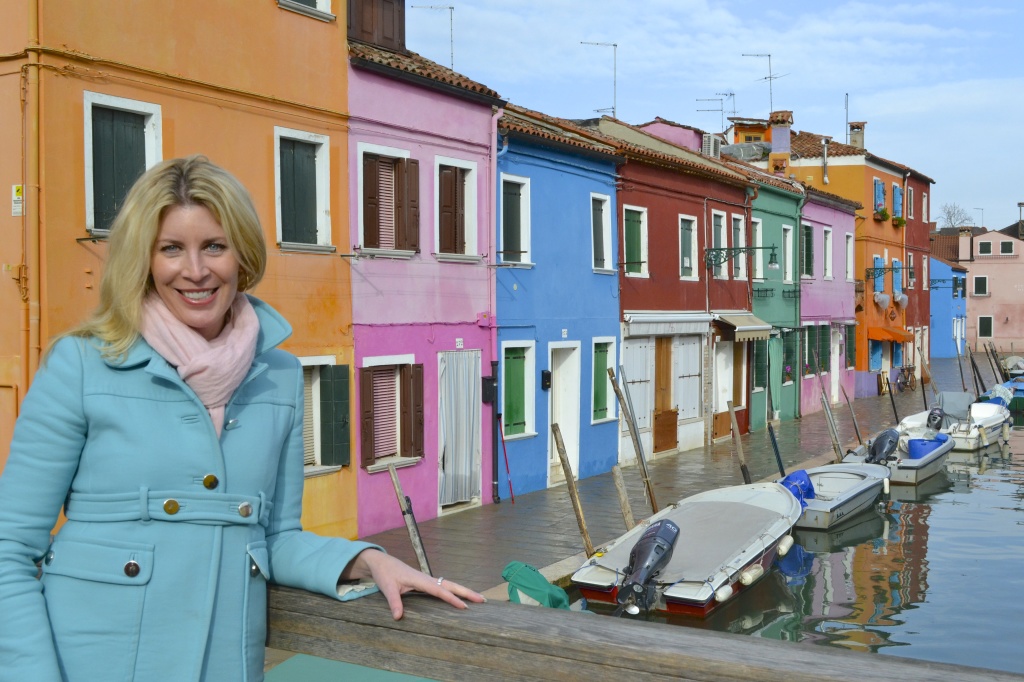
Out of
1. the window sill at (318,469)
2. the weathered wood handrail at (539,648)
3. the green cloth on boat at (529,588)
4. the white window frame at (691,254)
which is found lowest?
the green cloth on boat at (529,588)

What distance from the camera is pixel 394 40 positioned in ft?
49.8

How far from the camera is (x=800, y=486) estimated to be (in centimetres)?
1747

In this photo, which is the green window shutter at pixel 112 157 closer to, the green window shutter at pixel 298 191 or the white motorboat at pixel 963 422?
the green window shutter at pixel 298 191

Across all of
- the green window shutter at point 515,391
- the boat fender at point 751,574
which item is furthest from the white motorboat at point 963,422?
the boat fender at point 751,574

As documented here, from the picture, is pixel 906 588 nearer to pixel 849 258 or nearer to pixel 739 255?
pixel 739 255

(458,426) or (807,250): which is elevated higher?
(807,250)

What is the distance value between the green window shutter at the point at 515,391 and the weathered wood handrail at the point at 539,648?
14793 millimetres

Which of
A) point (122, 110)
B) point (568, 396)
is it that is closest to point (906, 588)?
point (568, 396)

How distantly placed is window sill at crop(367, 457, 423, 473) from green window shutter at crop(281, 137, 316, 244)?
3.13 meters

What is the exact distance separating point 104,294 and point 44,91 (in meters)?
9.09

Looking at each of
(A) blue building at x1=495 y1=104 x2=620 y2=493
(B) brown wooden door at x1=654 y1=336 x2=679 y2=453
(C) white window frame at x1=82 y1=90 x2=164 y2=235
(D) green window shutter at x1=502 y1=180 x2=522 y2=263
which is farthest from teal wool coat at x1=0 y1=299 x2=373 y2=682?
(B) brown wooden door at x1=654 y1=336 x2=679 y2=453

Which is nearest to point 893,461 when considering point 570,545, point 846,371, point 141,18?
point 570,545

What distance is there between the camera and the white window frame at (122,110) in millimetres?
10414

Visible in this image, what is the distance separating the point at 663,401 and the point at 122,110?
14260 mm
